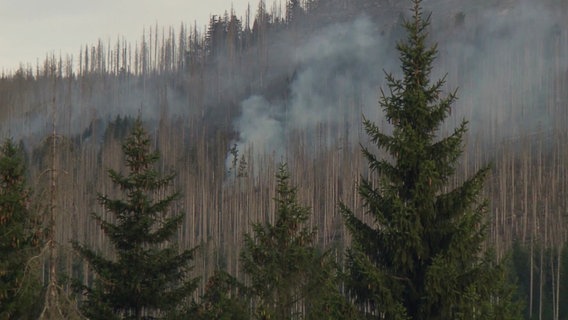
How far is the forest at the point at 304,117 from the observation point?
7806 centimetres

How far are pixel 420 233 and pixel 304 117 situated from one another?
11249cm

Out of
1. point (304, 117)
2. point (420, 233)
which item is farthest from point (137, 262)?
point (304, 117)

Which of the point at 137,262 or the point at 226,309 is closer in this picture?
the point at 137,262

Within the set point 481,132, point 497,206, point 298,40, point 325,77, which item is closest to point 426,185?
point 497,206

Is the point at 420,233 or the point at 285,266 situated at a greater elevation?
the point at 420,233

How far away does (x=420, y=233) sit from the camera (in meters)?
13.0

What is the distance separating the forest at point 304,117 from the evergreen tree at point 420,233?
40.8m

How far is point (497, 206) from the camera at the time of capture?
268 feet

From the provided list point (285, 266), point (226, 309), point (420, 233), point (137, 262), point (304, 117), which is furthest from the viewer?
point (304, 117)

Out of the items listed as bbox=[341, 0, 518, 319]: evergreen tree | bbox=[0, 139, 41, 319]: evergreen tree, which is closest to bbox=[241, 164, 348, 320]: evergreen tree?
bbox=[341, 0, 518, 319]: evergreen tree

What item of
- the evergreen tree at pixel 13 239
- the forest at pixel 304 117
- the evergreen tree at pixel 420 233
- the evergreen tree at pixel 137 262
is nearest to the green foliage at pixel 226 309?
the evergreen tree at pixel 137 262

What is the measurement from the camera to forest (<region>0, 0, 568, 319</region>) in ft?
256

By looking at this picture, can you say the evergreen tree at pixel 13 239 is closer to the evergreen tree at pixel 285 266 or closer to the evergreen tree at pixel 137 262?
the evergreen tree at pixel 137 262

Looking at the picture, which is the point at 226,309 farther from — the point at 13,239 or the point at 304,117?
the point at 304,117
